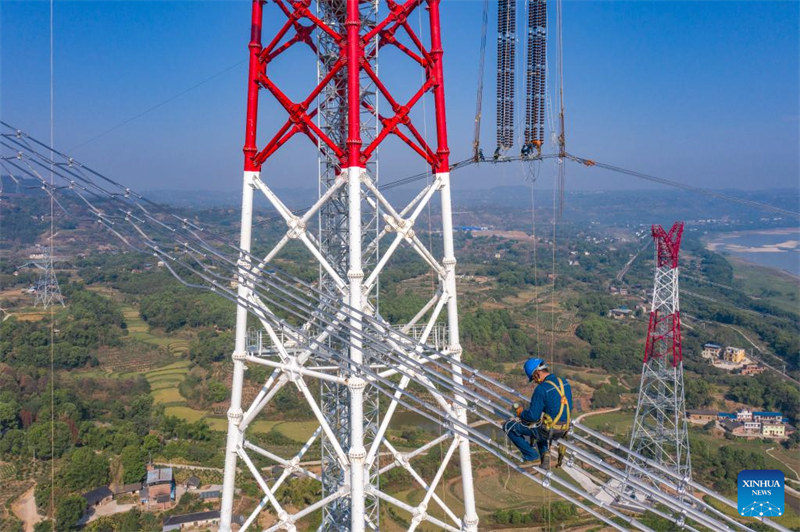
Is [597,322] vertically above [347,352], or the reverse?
[347,352]

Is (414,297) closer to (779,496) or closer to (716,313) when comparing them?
(716,313)

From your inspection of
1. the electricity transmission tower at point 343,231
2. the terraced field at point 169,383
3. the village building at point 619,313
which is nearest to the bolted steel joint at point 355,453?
the electricity transmission tower at point 343,231

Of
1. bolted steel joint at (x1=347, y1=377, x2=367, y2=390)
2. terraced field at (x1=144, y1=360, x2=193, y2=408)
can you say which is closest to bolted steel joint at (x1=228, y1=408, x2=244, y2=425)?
bolted steel joint at (x1=347, y1=377, x2=367, y2=390)

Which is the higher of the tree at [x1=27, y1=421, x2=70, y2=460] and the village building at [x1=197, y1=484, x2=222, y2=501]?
the tree at [x1=27, y1=421, x2=70, y2=460]

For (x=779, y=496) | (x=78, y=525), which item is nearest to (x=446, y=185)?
(x=779, y=496)

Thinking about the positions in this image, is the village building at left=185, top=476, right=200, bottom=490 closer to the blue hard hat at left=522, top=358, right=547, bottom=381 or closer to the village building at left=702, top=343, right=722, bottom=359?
the blue hard hat at left=522, top=358, right=547, bottom=381

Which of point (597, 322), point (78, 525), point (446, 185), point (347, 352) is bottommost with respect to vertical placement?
point (78, 525)

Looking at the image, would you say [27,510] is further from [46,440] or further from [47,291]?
[47,291]
